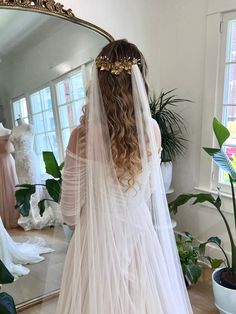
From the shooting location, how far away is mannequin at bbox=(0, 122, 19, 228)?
1.84m

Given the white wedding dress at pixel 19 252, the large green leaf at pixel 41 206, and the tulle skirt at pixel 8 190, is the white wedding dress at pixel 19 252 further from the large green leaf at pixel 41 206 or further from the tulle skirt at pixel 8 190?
the large green leaf at pixel 41 206

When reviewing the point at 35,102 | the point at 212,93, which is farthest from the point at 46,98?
the point at 212,93

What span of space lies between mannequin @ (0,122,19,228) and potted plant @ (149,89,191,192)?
111 cm

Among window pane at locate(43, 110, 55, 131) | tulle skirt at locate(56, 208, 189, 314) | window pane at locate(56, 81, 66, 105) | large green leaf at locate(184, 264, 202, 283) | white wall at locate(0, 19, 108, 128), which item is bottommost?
large green leaf at locate(184, 264, 202, 283)

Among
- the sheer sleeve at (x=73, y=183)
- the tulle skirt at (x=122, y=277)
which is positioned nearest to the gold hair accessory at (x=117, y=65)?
the sheer sleeve at (x=73, y=183)

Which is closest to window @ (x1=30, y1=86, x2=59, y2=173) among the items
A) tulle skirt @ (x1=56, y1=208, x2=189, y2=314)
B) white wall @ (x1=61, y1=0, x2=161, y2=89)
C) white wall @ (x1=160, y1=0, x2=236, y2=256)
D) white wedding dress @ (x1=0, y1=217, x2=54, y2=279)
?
white wedding dress @ (x1=0, y1=217, x2=54, y2=279)

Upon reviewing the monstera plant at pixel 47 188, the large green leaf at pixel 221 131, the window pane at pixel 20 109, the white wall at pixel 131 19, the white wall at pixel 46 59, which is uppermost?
the white wall at pixel 131 19

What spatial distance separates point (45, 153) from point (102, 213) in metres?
0.89

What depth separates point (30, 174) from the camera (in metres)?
1.95

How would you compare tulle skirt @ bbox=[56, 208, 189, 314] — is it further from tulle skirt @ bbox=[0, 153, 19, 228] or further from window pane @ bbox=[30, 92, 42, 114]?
window pane @ bbox=[30, 92, 42, 114]

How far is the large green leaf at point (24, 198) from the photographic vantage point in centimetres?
187

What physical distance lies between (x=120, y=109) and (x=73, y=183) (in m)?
0.33

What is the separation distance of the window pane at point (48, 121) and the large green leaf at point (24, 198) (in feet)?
1.32

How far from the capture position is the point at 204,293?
2176mm
